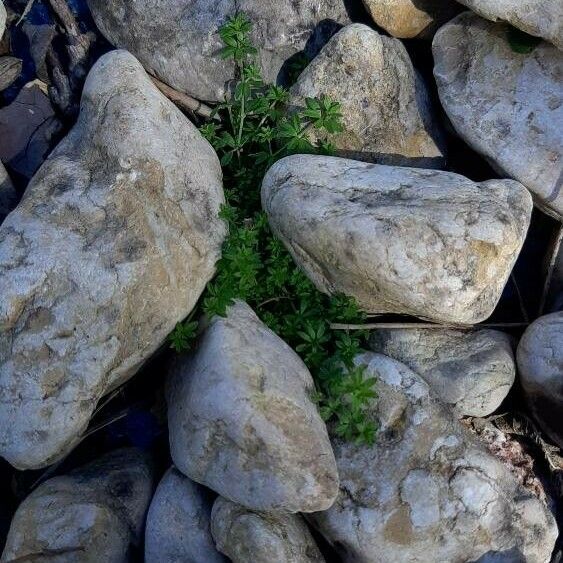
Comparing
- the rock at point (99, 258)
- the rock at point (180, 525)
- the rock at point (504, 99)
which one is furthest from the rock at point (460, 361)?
the rock at point (180, 525)

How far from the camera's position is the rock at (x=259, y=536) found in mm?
3297

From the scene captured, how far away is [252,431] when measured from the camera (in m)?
3.31

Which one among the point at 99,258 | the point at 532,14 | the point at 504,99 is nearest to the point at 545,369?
the point at 504,99

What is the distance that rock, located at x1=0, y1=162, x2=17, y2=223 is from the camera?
437 cm

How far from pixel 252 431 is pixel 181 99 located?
225 centimetres

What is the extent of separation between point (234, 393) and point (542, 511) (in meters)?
1.63

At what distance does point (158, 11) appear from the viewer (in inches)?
176

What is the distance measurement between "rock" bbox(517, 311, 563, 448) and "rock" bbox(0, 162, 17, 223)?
294cm

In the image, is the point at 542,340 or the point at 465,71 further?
the point at 465,71

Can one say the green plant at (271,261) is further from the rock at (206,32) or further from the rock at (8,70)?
the rock at (8,70)

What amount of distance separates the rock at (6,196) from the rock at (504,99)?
2512mm

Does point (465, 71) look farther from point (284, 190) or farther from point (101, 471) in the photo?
point (101, 471)

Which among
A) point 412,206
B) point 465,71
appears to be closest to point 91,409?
point 412,206

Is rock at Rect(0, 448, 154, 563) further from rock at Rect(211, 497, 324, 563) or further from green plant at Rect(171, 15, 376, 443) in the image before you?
green plant at Rect(171, 15, 376, 443)
